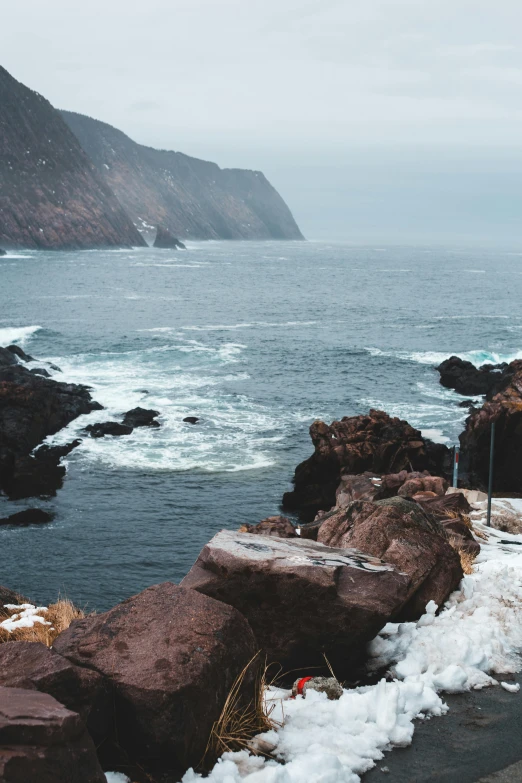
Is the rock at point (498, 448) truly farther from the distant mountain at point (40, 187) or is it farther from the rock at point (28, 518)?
the distant mountain at point (40, 187)

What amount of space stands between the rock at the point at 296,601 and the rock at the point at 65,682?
1.95m

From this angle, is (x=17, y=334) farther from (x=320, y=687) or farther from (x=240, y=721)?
(x=240, y=721)

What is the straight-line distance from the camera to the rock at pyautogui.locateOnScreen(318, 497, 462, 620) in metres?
8.70

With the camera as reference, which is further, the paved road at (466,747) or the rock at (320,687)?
the rock at (320,687)

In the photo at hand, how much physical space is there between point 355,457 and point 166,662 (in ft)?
83.9

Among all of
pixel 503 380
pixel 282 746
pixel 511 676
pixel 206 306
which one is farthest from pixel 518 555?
pixel 206 306

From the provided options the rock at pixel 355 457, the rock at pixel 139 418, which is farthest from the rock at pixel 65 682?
the rock at pixel 139 418

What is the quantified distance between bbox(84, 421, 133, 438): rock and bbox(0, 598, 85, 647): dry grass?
2739 cm

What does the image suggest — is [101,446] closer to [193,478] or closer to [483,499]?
[193,478]

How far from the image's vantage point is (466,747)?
20.8 ft

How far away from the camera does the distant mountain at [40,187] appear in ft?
562

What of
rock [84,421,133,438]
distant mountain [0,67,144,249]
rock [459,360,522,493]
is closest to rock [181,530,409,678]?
rock [459,360,522,493]

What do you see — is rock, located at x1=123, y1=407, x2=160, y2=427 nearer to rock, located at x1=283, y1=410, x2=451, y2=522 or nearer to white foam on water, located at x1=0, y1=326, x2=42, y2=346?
rock, located at x1=283, y1=410, x2=451, y2=522

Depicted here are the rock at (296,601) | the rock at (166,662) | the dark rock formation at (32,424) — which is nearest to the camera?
the rock at (166,662)
